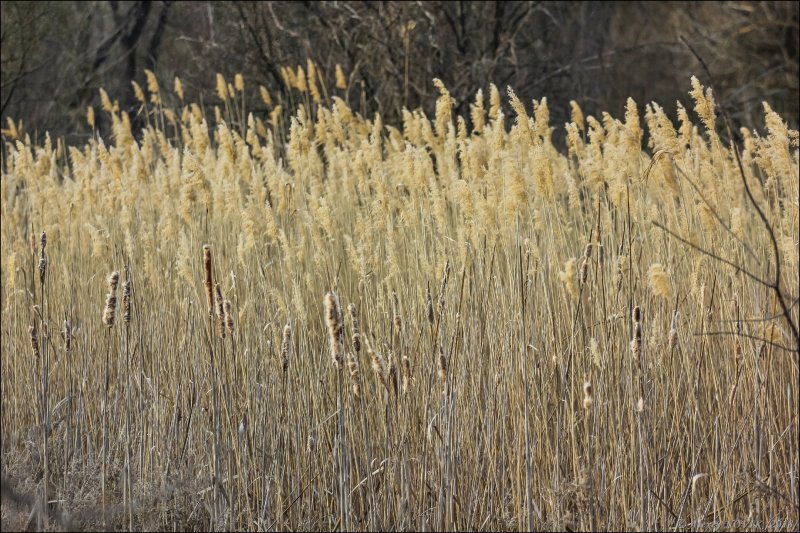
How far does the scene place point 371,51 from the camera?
6891 mm

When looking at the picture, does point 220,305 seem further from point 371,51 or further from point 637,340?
point 371,51

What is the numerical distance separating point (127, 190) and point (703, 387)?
7.30 ft

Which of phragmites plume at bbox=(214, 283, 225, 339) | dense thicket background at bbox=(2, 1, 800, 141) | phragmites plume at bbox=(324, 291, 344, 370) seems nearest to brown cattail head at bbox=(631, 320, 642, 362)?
phragmites plume at bbox=(324, 291, 344, 370)

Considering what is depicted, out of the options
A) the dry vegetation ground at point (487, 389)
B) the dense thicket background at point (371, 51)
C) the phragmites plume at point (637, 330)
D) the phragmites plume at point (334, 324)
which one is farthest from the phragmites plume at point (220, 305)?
the dense thicket background at point (371, 51)

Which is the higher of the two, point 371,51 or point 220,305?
point 371,51

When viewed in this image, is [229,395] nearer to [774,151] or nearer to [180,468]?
[180,468]

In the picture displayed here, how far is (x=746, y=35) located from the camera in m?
10.8

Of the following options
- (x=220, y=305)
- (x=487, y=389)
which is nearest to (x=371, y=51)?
(x=487, y=389)

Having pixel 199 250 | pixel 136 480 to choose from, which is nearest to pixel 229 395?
pixel 136 480

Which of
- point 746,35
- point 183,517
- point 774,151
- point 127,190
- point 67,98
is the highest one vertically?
point 746,35

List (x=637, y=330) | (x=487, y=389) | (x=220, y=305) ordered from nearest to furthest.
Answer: (x=637, y=330)
(x=220, y=305)
(x=487, y=389)

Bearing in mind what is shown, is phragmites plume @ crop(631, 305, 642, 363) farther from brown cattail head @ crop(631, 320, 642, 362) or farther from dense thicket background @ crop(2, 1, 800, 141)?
dense thicket background @ crop(2, 1, 800, 141)

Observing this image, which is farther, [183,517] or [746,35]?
[746,35]

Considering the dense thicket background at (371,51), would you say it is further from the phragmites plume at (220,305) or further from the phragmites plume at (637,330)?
the phragmites plume at (637,330)
